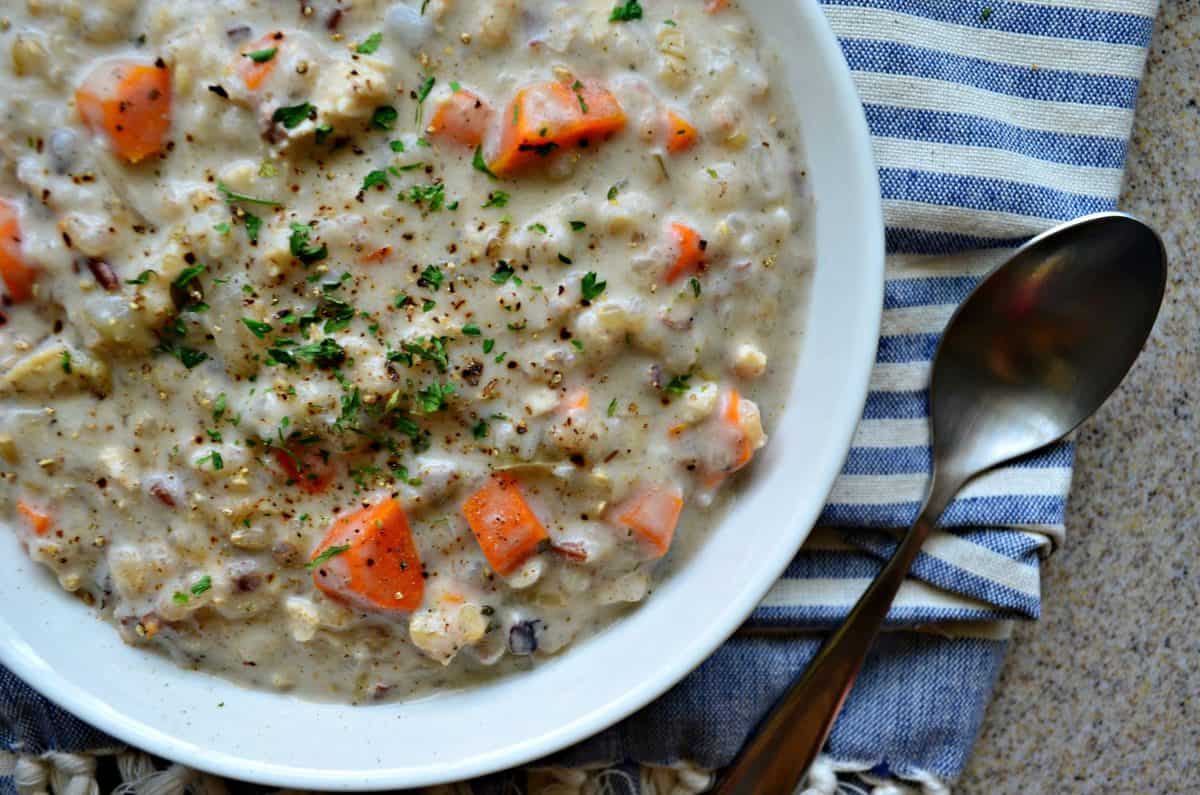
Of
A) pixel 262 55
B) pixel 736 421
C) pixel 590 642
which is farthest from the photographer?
pixel 590 642

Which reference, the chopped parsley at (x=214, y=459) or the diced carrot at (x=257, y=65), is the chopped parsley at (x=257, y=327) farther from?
the diced carrot at (x=257, y=65)

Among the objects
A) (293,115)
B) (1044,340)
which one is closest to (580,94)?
(293,115)

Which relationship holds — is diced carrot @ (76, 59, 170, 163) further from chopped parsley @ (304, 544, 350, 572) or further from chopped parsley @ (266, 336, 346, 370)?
chopped parsley @ (304, 544, 350, 572)

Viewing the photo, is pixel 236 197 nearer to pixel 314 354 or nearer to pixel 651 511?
pixel 314 354

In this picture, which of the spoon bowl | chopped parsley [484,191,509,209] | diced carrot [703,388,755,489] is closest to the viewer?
chopped parsley [484,191,509,209]

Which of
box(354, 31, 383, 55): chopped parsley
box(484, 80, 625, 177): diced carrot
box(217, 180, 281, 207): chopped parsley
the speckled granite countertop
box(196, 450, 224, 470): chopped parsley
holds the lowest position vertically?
the speckled granite countertop

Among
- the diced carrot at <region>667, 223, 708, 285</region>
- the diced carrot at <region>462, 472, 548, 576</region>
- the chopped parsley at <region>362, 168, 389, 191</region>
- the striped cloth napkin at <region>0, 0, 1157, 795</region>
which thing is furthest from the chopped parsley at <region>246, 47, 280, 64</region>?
the striped cloth napkin at <region>0, 0, 1157, 795</region>

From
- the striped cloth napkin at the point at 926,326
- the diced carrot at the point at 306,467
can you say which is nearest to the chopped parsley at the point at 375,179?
the diced carrot at the point at 306,467
